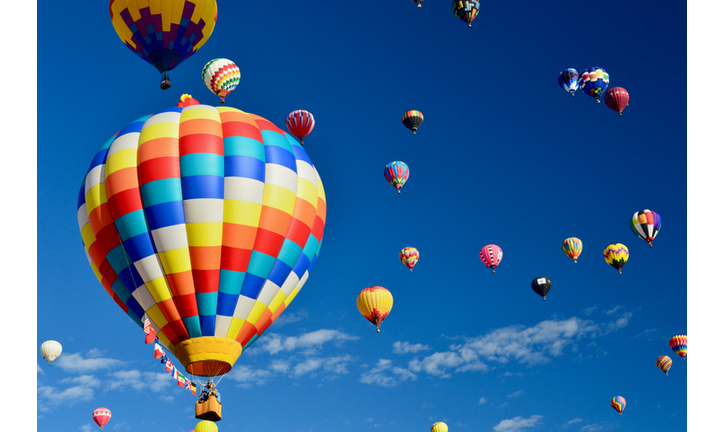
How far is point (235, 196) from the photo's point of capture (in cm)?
1645

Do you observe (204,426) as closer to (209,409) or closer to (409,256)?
(209,409)

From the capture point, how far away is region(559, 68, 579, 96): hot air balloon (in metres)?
35.4

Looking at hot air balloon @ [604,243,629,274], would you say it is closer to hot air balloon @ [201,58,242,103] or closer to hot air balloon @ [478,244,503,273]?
hot air balloon @ [478,244,503,273]

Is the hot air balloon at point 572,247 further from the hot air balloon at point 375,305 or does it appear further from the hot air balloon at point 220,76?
the hot air balloon at point 220,76

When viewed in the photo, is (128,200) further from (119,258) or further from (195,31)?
(195,31)

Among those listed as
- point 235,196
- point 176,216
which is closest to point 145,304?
point 176,216

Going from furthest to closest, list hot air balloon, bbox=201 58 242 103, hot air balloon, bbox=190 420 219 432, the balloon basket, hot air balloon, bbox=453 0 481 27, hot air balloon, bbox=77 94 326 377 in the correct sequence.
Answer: hot air balloon, bbox=453 0 481 27 → hot air balloon, bbox=201 58 242 103 → hot air balloon, bbox=190 420 219 432 → hot air balloon, bbox=77 94 326 377 → the balloon basket

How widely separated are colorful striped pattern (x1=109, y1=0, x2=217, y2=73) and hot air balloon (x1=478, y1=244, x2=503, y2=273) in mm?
18545

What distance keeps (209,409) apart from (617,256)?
24897 millimetres

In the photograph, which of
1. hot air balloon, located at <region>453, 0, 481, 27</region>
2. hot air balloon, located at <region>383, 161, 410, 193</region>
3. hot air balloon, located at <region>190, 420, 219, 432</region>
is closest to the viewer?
hot air balloon, located at <region>190, 420, 219, 432</region>

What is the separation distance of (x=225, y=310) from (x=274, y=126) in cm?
503

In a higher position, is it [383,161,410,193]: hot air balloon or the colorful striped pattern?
[383,161,410,193]: hot air balloon

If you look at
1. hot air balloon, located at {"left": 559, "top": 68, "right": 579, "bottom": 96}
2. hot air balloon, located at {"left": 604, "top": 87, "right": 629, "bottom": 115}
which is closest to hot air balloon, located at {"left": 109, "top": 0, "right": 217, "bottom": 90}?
hot air balloon, located at {"left": 559, "top": 68, "right": 579, "bottom": 96}

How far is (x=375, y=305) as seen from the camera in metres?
29.4
